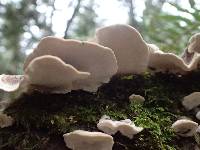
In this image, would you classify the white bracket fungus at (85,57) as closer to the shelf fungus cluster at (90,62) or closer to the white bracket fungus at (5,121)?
the shelf fungus cluster at (90,62)

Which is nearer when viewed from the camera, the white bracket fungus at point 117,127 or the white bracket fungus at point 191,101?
the white bracket fungus at point 117,127

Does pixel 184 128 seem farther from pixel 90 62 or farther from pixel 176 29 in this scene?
pixel 176 29

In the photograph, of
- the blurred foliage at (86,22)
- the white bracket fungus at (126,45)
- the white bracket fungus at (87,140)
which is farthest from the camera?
the blurred foliage at (86,22)

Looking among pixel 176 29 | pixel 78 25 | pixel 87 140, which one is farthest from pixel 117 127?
pixel 78 25

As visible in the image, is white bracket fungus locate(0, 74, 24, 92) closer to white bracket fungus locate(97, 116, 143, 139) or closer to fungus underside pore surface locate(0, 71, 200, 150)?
fungus underside pore surface locate(0, 71, 200, 150)

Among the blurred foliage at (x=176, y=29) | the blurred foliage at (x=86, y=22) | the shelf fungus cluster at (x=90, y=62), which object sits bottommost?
the blurred foliage at (x=86, y=22)

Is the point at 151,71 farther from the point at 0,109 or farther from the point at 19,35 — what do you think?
the point at 19,35

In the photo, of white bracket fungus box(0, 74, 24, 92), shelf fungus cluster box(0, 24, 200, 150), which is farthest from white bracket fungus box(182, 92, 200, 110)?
white bracket fungus box(0, 74, 24, 92)

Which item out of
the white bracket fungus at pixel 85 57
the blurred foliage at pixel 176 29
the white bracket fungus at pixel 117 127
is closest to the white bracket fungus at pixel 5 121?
the white bracket fungus at pixel 85 57
